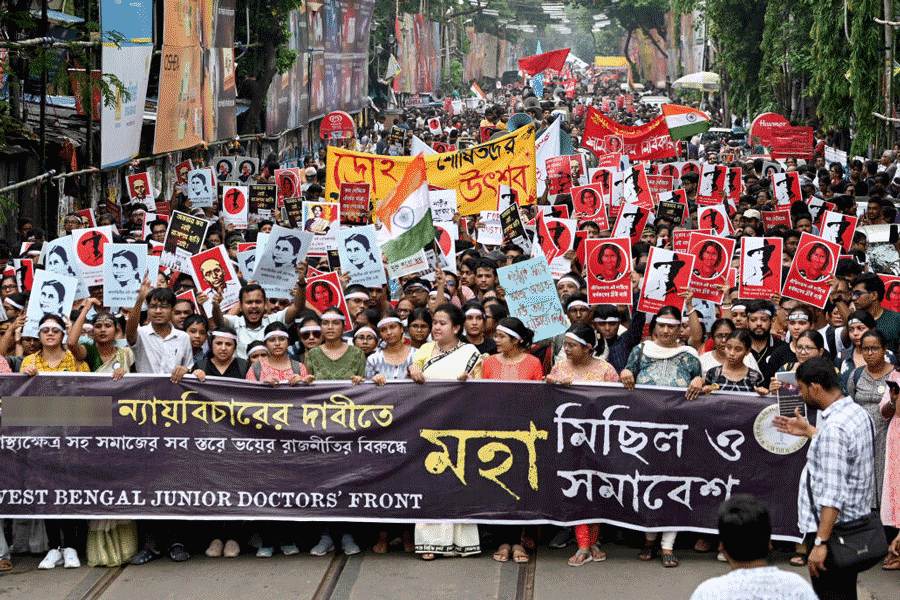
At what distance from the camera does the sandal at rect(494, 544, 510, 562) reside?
7.43 metres

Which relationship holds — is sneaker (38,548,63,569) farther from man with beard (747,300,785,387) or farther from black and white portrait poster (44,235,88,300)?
man with beard (747,300,785,387)

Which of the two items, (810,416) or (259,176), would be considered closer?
(810,416)

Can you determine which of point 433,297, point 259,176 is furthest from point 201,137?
point 433,297

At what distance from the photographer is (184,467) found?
7410 mm

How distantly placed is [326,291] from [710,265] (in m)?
3.06

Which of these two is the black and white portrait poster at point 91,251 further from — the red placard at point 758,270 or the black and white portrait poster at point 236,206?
the red placard at point 758,270

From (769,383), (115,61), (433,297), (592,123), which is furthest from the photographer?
(592,123)

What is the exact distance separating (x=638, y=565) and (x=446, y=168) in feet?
27.9

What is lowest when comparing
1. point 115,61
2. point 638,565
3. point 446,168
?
point 638,565

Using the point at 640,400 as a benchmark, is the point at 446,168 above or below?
above

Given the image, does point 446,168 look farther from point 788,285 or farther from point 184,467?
point 184,467

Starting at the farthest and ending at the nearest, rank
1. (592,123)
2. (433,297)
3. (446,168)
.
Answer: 1. (592,123)
2. (446,168)
3. (433,297)

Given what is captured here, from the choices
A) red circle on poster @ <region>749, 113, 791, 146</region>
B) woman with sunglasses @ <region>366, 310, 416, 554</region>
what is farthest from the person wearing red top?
red circle on poster @ <region>749, 113, 791, 146</region>

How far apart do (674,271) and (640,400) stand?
2.62 metres
